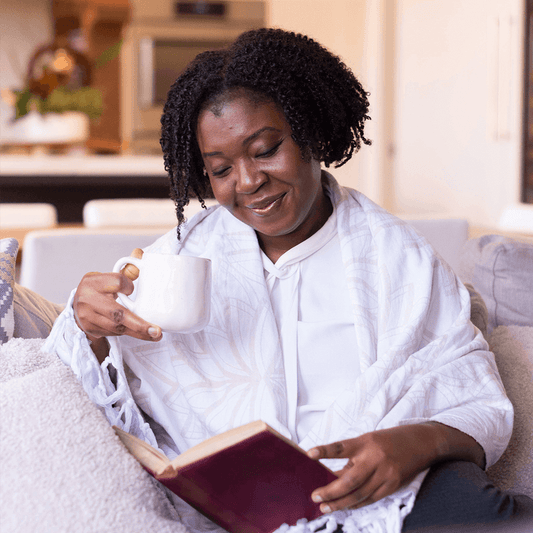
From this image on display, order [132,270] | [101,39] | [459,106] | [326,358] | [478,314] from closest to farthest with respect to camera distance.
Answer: [132,270] → [326,358] → [478,314] → [459,106] → [101,39]

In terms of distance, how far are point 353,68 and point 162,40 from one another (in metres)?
1.59

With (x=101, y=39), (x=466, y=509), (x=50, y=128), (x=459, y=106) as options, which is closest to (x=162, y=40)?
(x=101, y=39)

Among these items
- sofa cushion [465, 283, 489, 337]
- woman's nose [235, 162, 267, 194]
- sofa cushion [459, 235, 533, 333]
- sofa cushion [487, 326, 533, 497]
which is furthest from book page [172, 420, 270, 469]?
sofa cushion [459, 235, 533, 333]

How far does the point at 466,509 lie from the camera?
746 millimetres

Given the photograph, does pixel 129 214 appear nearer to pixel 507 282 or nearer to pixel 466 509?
pixel 507 282

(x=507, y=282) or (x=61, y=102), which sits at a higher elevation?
(x=61, y=102)

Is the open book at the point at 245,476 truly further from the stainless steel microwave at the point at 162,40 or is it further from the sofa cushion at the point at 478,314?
the stainless steel microwave at the point at 162,40

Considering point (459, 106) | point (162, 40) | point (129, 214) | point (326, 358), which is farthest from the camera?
point (162, 40)

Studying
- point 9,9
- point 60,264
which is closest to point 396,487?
point 60,264

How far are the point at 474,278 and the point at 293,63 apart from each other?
60cm

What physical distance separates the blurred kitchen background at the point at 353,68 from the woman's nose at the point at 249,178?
8.69 ft

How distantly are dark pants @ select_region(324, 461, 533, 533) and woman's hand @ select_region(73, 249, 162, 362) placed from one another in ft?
1.11

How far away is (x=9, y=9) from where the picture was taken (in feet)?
15.0

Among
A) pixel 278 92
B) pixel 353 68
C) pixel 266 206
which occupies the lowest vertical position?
pixel 266 206
